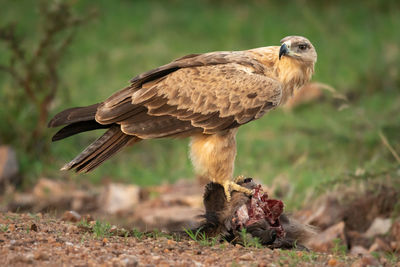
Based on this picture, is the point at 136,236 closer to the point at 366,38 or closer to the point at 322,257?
the point at 322,257

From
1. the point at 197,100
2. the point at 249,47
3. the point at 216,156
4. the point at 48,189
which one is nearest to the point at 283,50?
the point at 197,100

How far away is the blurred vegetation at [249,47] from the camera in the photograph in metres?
8.38

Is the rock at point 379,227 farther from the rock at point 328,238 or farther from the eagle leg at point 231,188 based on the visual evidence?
the eagle leg at point 231,188

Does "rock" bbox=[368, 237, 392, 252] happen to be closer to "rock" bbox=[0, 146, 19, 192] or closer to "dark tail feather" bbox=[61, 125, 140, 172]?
"dark tail feather" bbox=[61, 125, 140, 172]

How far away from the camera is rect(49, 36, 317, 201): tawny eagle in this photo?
17.4 feet

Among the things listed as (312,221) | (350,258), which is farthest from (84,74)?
(350,258)

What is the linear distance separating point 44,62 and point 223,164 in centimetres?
397

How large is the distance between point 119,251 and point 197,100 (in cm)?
171

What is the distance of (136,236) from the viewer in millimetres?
4754

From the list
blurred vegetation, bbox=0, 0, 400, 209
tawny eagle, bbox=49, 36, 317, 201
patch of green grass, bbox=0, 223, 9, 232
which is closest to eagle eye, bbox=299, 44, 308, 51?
tawny eagle, bbox=49, 36, 317, 201

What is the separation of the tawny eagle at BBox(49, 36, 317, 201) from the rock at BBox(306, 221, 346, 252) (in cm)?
101

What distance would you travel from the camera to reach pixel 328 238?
235 inches

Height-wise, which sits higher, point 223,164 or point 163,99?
point 163,99

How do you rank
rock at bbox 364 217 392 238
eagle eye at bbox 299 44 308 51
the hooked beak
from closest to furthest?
the hooked beak
eagle eye at bbox 299 44 308 51
rock at bbox 364 217 392 238
